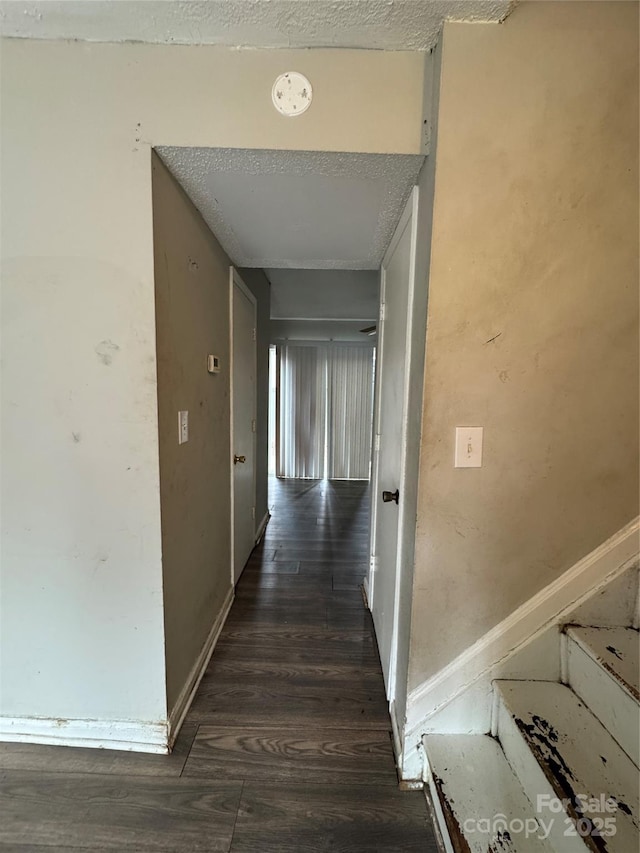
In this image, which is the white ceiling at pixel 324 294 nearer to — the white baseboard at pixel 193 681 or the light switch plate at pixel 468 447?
the light switch plate at pixel 468 447

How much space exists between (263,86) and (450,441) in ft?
4.05

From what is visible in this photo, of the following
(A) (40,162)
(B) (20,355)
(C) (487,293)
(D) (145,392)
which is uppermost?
(A) (40,162)

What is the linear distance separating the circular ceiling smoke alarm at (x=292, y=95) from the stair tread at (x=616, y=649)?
1.86m

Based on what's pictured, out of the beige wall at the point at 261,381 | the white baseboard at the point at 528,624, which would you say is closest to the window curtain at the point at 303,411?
the beige wall at the point at 261,381

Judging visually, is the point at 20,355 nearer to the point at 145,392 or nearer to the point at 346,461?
the point at 145,392

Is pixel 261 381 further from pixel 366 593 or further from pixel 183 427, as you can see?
pixel 366 593

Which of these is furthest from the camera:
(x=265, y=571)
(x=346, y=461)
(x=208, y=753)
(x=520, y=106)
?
(x=346, y=461)

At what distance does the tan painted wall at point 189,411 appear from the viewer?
1167 millimetres

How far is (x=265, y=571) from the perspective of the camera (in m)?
2.52

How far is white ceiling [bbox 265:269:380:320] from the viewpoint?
110 inches

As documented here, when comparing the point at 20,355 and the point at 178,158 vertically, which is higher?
the point at 178,158

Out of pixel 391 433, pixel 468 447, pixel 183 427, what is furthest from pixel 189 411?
pixel 468 447

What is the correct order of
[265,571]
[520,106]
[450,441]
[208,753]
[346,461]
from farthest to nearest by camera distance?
[346,461] < [265,571] < [208,753] < [450,441] < [520,106]

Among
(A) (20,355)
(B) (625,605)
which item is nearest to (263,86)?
(A) (20,355)
